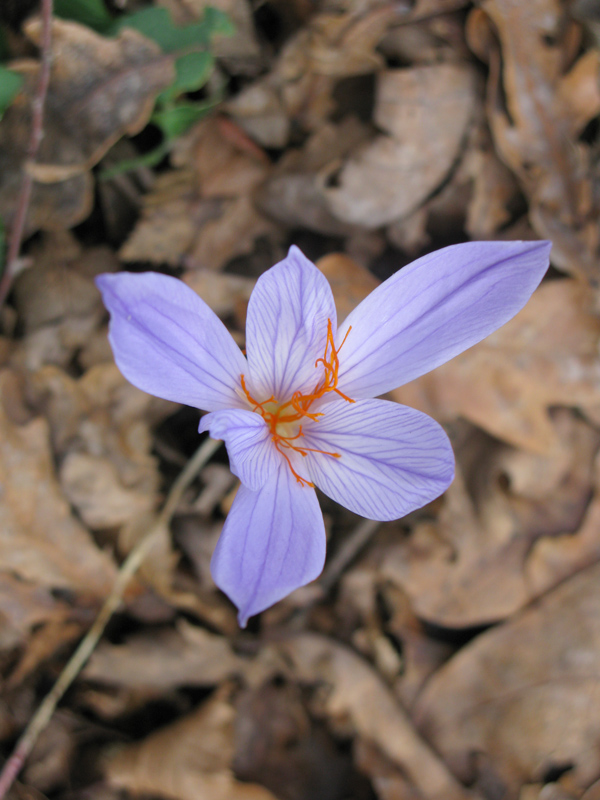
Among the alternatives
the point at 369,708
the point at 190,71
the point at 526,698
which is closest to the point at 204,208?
the point at 190,71

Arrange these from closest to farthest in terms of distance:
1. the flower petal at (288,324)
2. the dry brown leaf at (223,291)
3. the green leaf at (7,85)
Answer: the flower petal at (288,324), the green leaf at (7,85), the dry brown leaf at (223,291)

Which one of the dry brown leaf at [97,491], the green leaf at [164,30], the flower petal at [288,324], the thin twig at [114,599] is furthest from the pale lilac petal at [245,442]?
the green leaf at [164,30]

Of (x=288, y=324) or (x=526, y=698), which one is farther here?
(x=526, y=698)

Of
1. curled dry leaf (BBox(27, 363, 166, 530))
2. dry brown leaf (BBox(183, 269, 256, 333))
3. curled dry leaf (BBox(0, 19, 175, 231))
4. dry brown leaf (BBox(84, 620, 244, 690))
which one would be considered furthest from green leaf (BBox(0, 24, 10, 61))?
dry brown leaf (BBox(84, 620, 244, 690))

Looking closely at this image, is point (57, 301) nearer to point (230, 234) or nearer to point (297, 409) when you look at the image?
point (230, 234)

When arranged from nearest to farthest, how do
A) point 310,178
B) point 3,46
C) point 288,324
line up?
1. point 288,324
2. point 3,46
3. point 310,178

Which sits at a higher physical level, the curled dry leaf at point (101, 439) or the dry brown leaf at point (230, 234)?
the dry brown leaf at point (230, 234)

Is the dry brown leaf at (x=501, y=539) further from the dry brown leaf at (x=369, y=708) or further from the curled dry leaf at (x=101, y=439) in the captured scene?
the curled dry leaf at (x=101, y=439)
